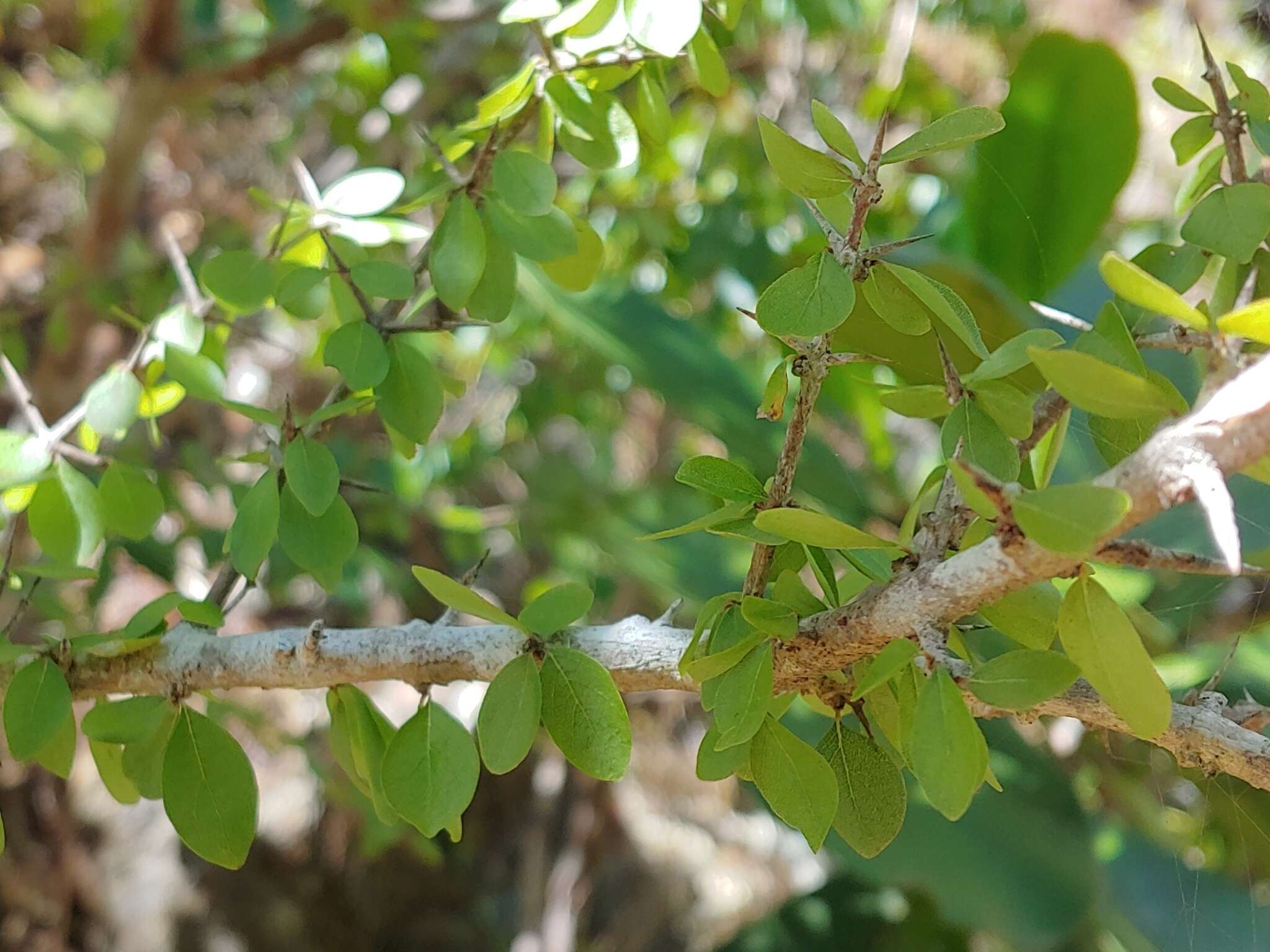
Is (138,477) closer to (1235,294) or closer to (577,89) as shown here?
(577,89)

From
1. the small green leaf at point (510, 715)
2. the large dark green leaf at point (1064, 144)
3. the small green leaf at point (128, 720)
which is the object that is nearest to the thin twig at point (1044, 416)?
the small green leaf at point (510, 715)

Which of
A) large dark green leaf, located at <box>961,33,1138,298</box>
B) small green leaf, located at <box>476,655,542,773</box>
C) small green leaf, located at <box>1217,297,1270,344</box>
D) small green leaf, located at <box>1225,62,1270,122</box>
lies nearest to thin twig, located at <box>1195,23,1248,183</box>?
small green leaf, located at <box>1225,62,1270,122</box>

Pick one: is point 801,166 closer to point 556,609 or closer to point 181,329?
point 556,609

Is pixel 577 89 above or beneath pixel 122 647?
above

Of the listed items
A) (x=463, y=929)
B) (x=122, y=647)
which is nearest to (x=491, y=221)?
(x=122, y=647)

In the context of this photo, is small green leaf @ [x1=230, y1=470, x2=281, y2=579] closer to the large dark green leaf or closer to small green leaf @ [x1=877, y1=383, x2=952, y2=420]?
small green leaf @ [x1=877, y1=383, x2=952, y2=420]
